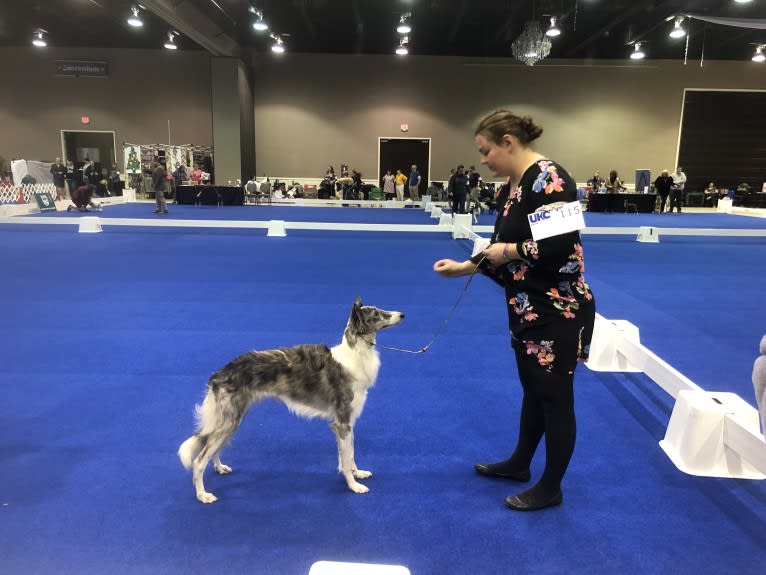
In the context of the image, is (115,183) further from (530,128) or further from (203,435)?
(530,128)

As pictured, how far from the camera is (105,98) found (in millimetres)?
23062

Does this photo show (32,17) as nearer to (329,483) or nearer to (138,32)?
(138,32)

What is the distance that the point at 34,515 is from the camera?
7.40 ft

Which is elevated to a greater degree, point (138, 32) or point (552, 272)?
point (138, 32)

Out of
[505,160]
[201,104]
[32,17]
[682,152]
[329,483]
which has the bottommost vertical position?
[329,483]

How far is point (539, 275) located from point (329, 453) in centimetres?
157

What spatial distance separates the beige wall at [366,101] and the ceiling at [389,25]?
0.61 meters

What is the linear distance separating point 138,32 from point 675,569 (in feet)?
78.3

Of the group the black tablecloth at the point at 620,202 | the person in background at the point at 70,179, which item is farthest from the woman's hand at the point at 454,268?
the person in background at the point at 70,179

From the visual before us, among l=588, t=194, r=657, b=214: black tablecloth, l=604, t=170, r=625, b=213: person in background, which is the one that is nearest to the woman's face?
l=588, t=194, r=657, b=214: black tablecloth

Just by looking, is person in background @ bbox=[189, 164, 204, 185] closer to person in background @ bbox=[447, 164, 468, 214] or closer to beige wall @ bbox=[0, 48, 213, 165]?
beige wall @ bbox=[0, 48, 213, 165]

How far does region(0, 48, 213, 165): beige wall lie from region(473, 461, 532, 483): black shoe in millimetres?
23850

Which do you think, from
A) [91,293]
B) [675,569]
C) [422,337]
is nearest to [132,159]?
[91,293]

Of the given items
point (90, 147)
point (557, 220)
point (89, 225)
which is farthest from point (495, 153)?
point (90, 147)
